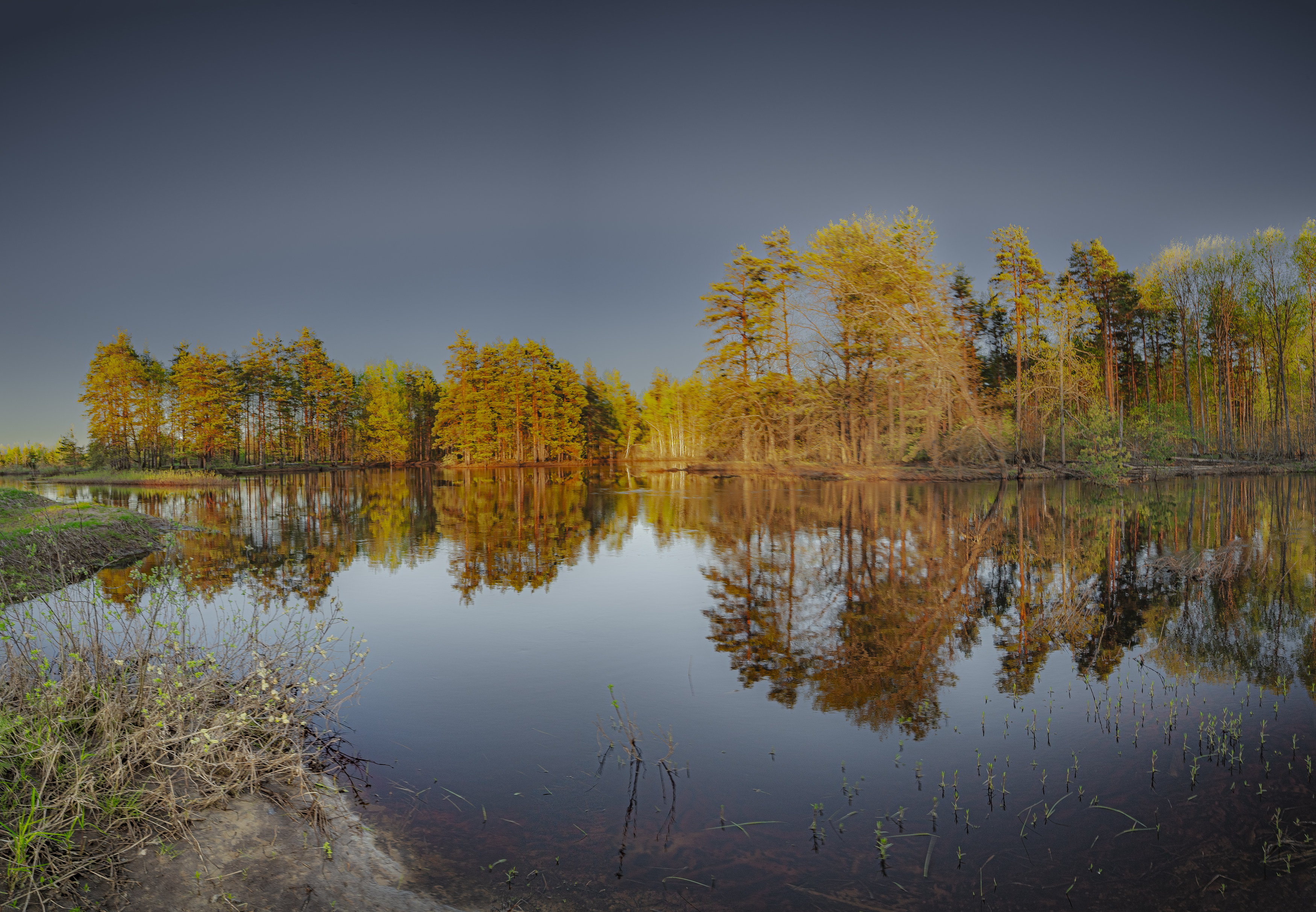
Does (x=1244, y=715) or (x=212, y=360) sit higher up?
(x=212, y=360)

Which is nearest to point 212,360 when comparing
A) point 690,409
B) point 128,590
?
point 690,409

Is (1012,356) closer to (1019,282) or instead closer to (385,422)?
(1019,282)

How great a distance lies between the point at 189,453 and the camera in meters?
61.1

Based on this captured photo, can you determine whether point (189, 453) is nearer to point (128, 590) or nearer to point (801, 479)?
point (801, 479)

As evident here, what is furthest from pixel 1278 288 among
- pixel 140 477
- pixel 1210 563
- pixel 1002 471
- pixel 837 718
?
pixel 140 477

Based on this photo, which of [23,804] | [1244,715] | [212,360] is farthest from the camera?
[212,360]

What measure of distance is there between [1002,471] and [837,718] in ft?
111

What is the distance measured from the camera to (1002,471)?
35.9m

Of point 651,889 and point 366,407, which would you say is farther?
point 366,407

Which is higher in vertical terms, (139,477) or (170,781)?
(139,477)

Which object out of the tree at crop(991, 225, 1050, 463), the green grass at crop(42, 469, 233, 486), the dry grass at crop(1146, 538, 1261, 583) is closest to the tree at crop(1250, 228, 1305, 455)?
the tree at crop(991, 225, 1050, 463)

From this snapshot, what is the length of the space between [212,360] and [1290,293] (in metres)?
79.3

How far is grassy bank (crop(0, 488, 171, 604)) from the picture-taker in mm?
10844

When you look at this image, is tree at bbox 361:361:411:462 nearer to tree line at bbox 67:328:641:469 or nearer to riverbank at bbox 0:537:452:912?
tree line at bbox 67:328:641:469
